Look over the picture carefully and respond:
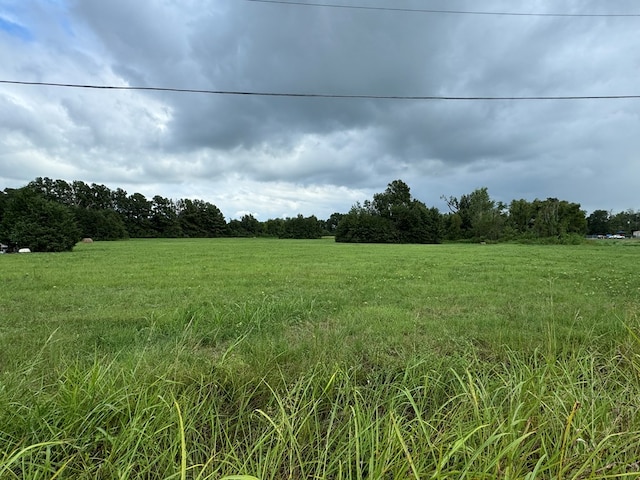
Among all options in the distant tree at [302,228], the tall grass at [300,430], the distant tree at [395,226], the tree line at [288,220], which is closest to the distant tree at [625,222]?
the tree line at [288,220]

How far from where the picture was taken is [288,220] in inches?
2886

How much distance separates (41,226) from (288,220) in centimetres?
5221

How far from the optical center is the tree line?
77.0 ft

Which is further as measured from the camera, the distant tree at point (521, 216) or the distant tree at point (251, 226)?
the distant tree at point (251, 226)

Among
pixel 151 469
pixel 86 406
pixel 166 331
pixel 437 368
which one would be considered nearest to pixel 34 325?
pixel 166 331

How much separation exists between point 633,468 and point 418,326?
2921mm

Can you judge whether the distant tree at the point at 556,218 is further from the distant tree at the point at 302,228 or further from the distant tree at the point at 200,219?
the distant tree at the point at 200,219

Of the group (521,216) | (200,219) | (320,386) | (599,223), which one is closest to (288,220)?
(200,219)

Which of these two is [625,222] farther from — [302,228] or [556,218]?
[302,228]

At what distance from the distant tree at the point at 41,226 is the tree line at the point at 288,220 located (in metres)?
0.05

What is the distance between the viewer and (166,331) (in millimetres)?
4270

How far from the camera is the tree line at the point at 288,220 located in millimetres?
23484

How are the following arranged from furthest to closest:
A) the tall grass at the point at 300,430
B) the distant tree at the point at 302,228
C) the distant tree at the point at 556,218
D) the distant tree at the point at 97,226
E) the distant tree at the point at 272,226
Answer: the distant tree at the point at 272,226
the distant tree at the point at 302,228
the distant tree at the point at 97,226
the distant tree at the point at 556,218
the tall grass at the point at 300,430

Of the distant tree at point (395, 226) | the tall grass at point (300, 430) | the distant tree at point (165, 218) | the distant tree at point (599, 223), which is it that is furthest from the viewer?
the distant tree at point (599, 223)
